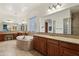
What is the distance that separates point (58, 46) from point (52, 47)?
308 millimetres

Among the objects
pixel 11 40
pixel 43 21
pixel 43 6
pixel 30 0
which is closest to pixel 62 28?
pixel 43 21

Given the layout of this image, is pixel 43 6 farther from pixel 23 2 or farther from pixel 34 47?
pixel 34 47

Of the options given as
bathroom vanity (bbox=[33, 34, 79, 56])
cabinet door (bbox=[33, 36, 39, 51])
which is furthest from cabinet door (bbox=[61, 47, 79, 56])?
cabinet door (bbox=[33, 36, 39, 51])

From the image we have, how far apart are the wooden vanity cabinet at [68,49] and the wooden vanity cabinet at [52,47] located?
186mm

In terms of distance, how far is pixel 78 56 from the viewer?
241 centimetres

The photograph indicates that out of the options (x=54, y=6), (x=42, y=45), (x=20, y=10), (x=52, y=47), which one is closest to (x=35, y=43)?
(x=42, y=45)

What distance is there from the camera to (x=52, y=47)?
3.04 metres

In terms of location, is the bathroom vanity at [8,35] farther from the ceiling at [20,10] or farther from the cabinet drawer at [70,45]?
the cabinet drawer at [70,45]

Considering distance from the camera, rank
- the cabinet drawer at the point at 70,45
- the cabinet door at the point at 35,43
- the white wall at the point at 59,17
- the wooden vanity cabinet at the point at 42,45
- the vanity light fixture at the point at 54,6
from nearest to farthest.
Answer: the cabinet drawer at the point at 70,45
the white wall at the point at 59,17
the vanity light fixture at the point at 54,6
the wooden vanity cabinet at the point at 42,45
the cabinet door at the point at 35,43

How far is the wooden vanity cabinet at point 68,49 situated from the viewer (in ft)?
7.65

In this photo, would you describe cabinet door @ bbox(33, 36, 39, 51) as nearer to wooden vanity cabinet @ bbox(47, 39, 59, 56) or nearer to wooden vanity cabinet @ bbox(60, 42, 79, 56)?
wooden vanity cabinet @ bbox(47, 39, 59, 56)

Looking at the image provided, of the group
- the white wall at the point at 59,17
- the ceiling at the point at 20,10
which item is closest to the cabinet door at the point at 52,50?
the white wall at the point at 59,17

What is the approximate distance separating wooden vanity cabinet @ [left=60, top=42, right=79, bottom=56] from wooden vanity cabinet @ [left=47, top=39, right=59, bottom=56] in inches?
7.3

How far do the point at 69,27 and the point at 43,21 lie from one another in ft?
2.36
